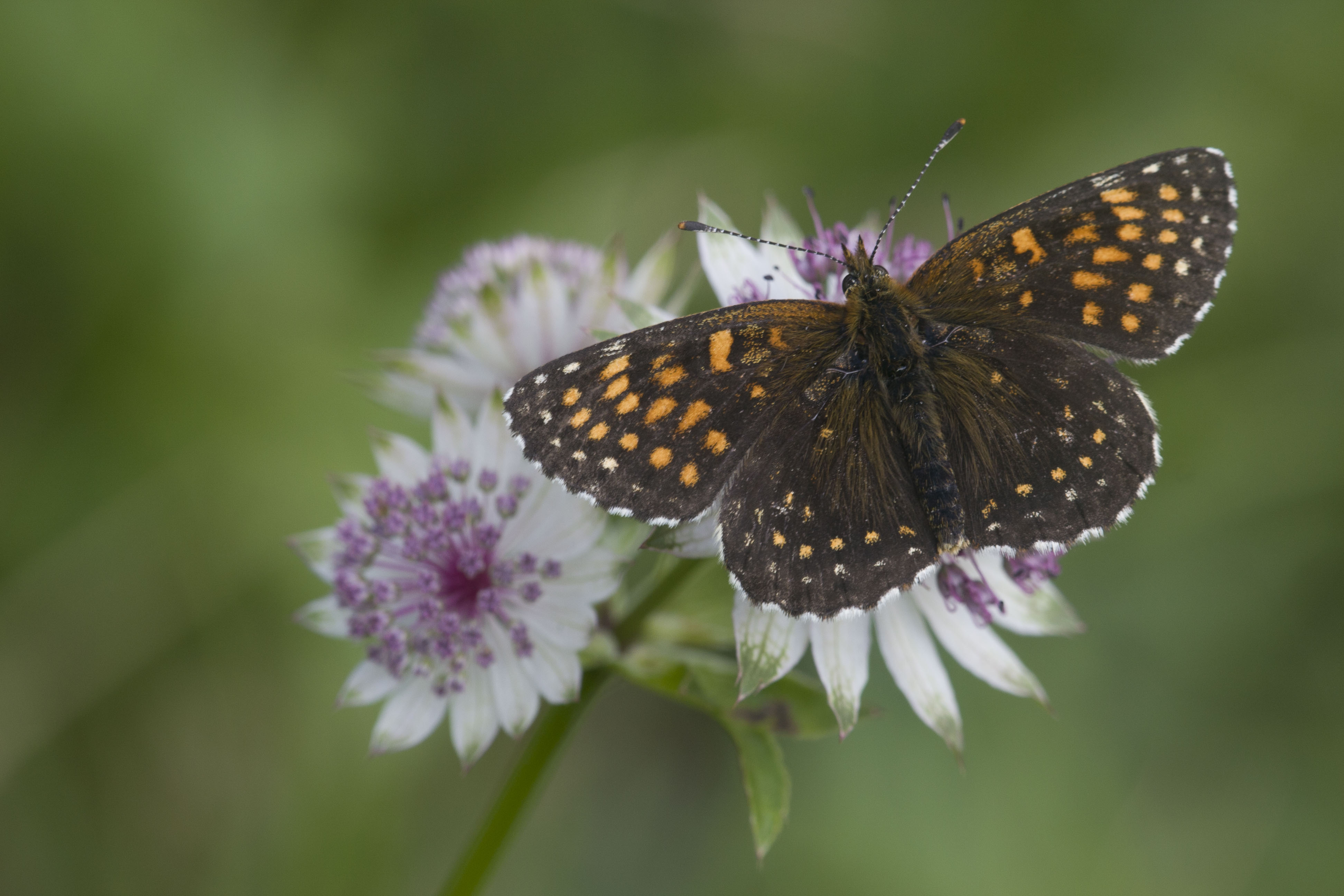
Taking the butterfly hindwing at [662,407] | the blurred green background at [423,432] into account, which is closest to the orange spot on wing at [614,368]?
the butterfly hindwing at [662,407]

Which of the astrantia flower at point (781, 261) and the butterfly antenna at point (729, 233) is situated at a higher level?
the butterfly antenna at point (729, 233)

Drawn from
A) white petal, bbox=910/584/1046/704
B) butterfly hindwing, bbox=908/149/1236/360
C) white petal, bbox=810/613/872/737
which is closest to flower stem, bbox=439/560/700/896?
white petal, bbox=810/613/872/737

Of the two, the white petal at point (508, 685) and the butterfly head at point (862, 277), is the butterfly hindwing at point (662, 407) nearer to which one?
the butterfly head at point (862, 277)

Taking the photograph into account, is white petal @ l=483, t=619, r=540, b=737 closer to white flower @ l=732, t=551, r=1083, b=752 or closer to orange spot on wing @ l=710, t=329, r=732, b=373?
white flower @ l=732, t=551, r=1083, b=752

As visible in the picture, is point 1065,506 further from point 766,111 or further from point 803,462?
point 766,111

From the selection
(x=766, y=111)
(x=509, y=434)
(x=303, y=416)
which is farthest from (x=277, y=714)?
(x=766, y=111)

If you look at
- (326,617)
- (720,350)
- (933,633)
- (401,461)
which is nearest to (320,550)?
(326,617)
